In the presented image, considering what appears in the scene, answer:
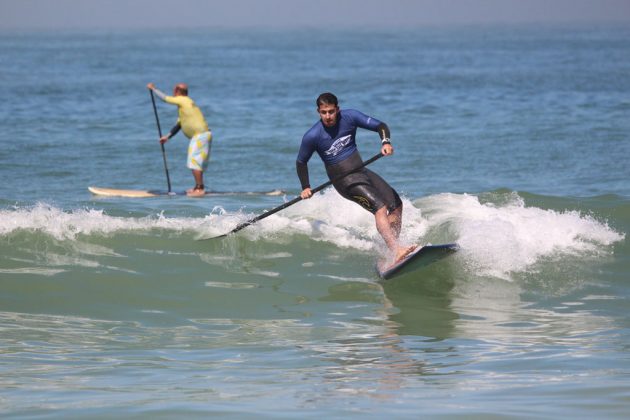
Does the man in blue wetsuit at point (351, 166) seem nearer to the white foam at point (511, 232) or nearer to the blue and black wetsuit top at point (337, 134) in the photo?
the blue and black wetsuit top at point (337, 134)

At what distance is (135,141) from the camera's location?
23125 mm

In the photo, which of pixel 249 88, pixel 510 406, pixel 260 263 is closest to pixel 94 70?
pixel 249 88

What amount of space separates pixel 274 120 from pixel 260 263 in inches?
631

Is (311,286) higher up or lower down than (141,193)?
lower down

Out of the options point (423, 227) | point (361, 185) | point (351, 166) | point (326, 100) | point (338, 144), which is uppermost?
point (326, 100)

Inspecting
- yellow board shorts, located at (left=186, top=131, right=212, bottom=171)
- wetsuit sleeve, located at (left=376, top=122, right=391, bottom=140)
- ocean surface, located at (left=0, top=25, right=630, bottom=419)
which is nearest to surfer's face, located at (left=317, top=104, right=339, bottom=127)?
wetsuit sleeve, located at (left=376, top=122, right=391, bottom=140)

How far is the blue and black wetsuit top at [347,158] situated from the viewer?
9477 mm

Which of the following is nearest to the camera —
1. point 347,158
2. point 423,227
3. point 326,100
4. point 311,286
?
point 326,100

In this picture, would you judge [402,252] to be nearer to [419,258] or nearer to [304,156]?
[419,258]

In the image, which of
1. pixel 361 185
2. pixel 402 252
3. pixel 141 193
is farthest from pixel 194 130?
pixel 402 252

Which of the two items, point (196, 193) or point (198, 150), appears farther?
point (198, 150)

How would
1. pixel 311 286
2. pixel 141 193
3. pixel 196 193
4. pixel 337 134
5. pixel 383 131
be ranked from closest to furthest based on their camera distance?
1. pixel 383 131
2. pixel 337 134
3. pixel 311 286
4. pixel 196 193
5. pixel 141 193

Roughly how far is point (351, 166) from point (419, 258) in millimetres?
1082

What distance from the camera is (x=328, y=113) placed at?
30.3ft
